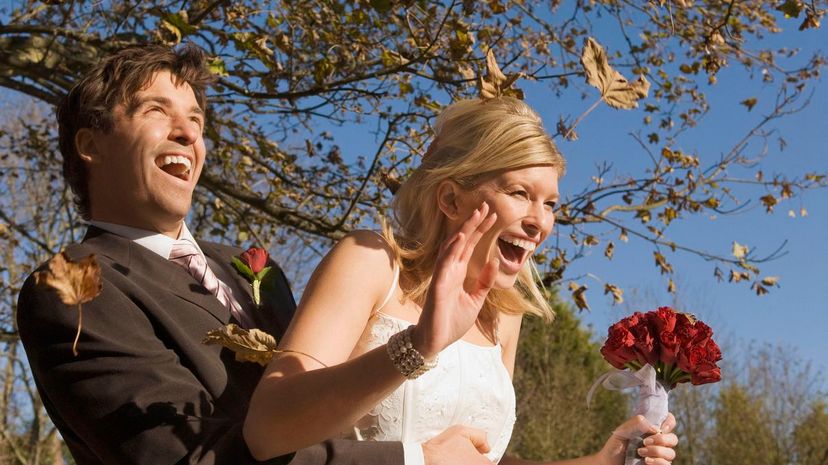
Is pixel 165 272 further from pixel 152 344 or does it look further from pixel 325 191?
pixel 325 191

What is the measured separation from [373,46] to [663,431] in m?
3.38

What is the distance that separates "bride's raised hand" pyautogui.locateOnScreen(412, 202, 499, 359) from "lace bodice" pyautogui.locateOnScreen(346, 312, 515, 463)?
68 centimetres

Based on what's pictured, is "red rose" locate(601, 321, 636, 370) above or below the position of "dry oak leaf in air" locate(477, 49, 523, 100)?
below

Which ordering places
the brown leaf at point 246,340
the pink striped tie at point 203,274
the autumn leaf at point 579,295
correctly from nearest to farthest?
the brown leaf at point 246,340
the pink striped tie at point 203,274
the autumn leaf at point 579,295

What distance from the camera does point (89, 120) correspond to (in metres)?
2.83

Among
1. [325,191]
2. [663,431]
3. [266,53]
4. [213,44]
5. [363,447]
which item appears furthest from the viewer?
[325,191]

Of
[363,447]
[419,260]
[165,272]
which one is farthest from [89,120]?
[363,447]

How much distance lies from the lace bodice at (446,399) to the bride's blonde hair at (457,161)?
21 cm

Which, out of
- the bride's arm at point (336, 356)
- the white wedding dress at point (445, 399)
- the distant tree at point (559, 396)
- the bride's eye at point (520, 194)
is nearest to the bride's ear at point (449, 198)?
the bride's eye at point (520, 194)

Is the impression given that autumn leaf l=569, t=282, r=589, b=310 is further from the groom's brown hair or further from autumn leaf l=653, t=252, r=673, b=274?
the groom's brown hair

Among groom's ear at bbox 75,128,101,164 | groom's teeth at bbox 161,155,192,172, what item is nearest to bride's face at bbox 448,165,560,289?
groom's teeth at bbox 161,155,192,172

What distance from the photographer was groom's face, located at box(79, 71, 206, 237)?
8.79 feet

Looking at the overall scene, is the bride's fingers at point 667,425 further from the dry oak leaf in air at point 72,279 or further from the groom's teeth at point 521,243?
the dry oak leaf in air at point 72,279

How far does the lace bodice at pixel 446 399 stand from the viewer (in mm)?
2441
